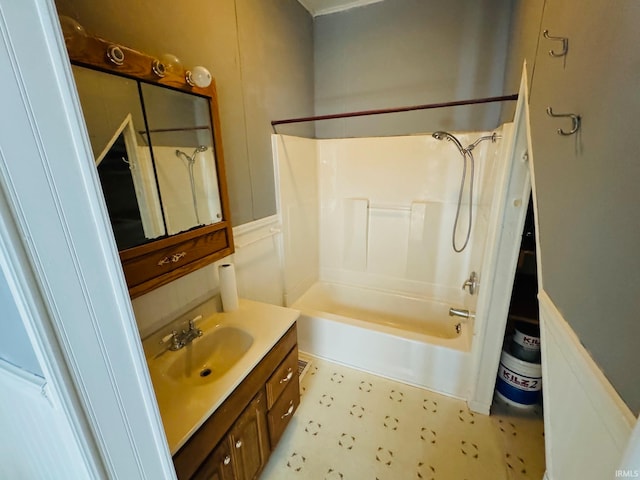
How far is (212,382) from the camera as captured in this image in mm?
997

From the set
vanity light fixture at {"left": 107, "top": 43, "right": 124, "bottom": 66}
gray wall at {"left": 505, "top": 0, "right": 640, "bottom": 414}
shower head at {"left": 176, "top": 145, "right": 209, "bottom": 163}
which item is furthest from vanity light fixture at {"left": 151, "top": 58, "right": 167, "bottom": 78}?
gray wall at {"left": 505, "top": 0, "right": 640, "bottom": 414}

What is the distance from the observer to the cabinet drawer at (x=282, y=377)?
4.09ft

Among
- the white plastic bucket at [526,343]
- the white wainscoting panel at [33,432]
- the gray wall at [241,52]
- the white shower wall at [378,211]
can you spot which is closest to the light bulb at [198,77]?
the gray wall at [241,52]

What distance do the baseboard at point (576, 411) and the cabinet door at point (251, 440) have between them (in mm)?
1025

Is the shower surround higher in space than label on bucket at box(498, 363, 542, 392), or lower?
higher

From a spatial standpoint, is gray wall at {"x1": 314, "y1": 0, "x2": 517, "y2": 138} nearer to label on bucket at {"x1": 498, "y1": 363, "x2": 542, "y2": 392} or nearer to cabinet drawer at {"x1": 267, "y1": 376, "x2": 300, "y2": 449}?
label on bucket at {"x1": 498, "y1": 363, "x2": 542, "y2": 392}

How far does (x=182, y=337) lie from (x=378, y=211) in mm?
1886

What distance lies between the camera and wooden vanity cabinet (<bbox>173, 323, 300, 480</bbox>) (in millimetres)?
872

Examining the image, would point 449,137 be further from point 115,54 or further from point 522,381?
point 115,54

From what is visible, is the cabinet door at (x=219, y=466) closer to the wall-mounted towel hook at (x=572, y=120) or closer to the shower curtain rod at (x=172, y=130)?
the shower curtain rod at (x=172, y=130)

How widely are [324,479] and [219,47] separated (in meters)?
2.31

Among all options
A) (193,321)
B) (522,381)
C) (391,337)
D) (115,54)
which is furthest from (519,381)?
(115,54)

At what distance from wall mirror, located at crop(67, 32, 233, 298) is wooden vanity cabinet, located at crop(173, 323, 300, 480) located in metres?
0.54

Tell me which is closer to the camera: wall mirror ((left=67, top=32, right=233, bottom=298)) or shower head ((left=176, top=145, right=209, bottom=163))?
wall mirror ((left=67, top=32, right=233, bottom=298))
